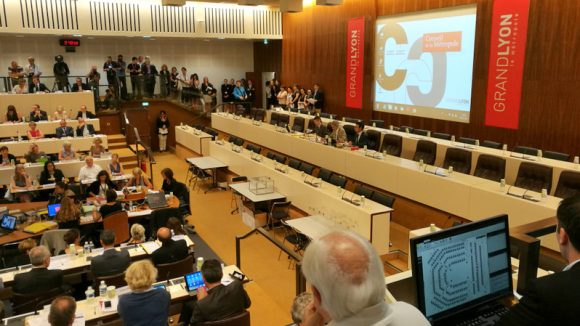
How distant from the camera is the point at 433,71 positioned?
12117 mm

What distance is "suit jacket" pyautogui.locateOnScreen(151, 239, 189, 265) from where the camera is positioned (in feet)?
17.8

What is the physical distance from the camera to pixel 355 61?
15086mm

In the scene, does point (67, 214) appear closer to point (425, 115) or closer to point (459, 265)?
point (459, 265)

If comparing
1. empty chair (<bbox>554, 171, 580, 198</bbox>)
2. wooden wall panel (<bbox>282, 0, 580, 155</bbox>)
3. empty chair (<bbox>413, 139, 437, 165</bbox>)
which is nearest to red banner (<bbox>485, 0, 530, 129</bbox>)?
wooden wall panel (<bbox>282, 0, 580, 155</bbox>)

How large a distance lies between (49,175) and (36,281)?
201 inches

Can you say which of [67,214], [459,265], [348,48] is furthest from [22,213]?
[348,48]

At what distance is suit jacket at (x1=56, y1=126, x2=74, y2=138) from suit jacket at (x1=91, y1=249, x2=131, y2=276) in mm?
7540

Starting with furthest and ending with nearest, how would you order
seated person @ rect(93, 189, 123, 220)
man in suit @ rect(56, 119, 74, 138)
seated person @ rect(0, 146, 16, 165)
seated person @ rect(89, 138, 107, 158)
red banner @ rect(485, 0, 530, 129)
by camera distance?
1. man in suit @ rect(56, 119, 74, 138)
2. seated person @ rect(89, 138, 107, 158)
3. red banner @ rect(485, 0, 530, 129)
4. seated person @ rect(0, 146, 16, 165)
5. seated person @ rect(93, 189, 123, 220)

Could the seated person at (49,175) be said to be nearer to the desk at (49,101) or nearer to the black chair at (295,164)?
the black chair at (295,164)

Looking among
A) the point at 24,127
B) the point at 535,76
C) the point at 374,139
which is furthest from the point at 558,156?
the point at 24,127

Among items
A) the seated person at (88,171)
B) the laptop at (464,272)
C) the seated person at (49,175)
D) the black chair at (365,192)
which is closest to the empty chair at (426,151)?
the black chair at (365,192)

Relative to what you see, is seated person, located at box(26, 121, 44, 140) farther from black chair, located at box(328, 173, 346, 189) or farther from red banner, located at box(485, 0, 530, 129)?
red banner, located at box(485, 0, 530, 129)

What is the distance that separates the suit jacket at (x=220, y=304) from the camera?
3.95 meters

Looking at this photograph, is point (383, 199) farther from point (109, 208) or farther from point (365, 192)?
point (109, 208)
